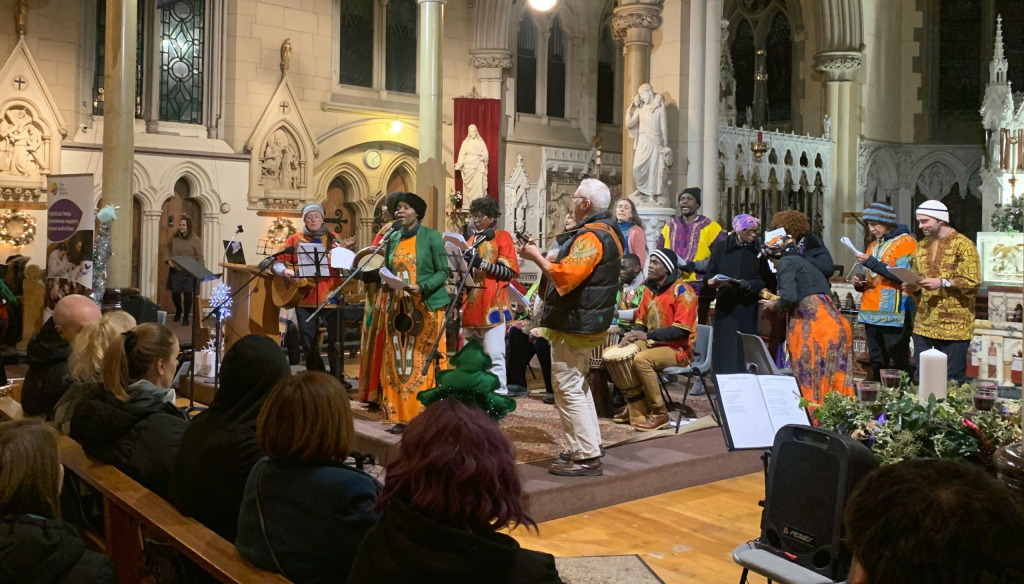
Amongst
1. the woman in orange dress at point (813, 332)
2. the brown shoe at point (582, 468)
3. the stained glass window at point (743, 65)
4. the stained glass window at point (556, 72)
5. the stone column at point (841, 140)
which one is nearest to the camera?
the brown shoe at point (582, 468)

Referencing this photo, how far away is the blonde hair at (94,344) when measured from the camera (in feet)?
12.9

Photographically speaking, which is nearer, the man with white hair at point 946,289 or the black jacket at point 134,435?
the black jacket at point 134,435

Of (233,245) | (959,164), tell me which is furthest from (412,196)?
(959,164)

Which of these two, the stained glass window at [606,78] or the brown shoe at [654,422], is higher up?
the stained glass window at [606,78]

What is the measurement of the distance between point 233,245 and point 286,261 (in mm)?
940

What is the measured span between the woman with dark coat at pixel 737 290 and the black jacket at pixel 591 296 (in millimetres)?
2104

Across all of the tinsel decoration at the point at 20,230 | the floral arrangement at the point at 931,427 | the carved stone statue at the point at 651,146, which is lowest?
the floral arrangement at the point at 931,427

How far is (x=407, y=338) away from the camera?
614 centimetres

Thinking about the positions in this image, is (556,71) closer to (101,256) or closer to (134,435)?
(101,256)

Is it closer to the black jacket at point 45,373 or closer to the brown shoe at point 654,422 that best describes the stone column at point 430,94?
the brown shoe at point 654,422

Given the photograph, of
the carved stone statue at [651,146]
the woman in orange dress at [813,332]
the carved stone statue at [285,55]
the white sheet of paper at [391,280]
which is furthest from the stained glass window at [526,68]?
the woman in orange dress at [813,332]

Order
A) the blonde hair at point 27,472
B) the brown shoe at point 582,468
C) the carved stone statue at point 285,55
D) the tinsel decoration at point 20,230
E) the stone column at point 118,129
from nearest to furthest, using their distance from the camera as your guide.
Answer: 1. the blonde hair at point 27,472
2. the brown shoe at point 582,468
3. the stone column at point 118,129
4. the tinsel decoration at point 20,230
5. the carved stone statue at point 285,55

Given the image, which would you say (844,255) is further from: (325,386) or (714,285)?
(325,386)

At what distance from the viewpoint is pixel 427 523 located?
1.85m
